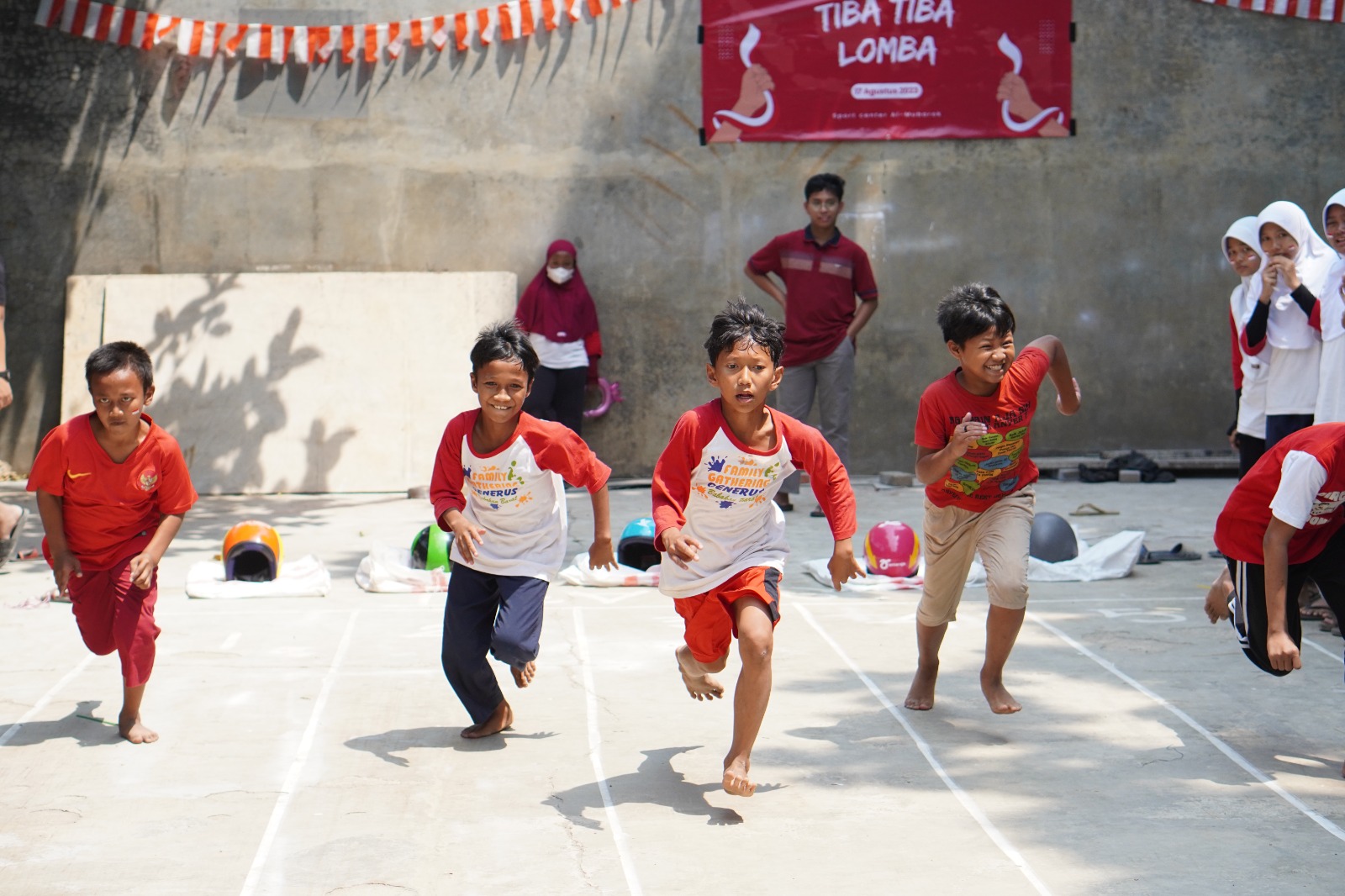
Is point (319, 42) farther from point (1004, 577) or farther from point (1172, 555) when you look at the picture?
point (1004, 577)

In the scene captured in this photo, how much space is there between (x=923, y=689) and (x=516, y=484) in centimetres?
164

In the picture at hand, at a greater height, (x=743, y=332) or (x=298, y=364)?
(x=743, y=332)

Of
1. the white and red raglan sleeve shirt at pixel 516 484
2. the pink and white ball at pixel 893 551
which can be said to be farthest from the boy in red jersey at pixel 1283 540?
the pink and white ball at pixel 893 551

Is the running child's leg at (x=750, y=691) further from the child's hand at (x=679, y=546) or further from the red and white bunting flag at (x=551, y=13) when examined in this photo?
the red and white bunting flag at (x=551, y=13)

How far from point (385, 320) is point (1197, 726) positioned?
783 centimetres

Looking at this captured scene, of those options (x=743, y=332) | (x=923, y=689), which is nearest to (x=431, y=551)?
(x=923, y=689)

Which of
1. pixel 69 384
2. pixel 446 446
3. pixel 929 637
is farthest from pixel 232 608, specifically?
pixel 69 384

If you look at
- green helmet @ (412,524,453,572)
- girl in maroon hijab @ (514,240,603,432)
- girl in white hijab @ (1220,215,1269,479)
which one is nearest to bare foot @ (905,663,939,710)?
girl in white hijab @ (1220,215,1269,479)

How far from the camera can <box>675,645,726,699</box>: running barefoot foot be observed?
475cm

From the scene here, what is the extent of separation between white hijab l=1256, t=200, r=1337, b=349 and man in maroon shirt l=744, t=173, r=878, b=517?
3.22m

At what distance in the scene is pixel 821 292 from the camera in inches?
407

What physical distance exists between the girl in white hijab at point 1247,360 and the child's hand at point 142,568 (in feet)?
16.6

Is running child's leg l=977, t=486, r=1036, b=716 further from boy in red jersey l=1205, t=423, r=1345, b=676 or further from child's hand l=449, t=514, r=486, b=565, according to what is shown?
child's hand l=449, t=514, r=486, b=565

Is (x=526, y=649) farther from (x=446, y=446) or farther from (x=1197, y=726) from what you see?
(x=1197, y=726)
